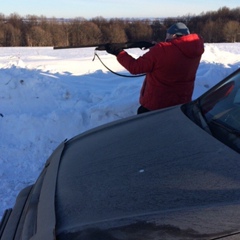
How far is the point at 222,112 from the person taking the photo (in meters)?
2.69

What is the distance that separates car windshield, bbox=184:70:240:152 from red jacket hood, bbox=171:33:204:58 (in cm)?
85

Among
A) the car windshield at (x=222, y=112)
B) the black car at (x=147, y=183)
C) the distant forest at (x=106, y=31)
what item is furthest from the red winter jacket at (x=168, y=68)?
the distant forest at (x=106, y=31)

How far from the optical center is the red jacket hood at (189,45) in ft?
12.9

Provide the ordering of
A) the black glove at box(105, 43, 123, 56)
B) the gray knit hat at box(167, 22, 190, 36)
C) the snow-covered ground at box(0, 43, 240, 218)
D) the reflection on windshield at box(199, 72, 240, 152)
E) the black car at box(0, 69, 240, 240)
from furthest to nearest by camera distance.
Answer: the snow-covered ground at box(0, 43, 240, 218)
the black glove at box(105, 43, 123, 56)
the gray knit hat at box(167, 22, 190, 36)
the reflection on windshield at box(199, 72, 240, 152)
the black car at box(0, 69, 240, 240)

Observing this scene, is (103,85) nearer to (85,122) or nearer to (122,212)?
(85,122)

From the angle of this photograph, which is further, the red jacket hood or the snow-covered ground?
the snow-covered ground

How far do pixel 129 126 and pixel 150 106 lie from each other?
1372 mm

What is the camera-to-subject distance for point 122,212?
70.8 inches

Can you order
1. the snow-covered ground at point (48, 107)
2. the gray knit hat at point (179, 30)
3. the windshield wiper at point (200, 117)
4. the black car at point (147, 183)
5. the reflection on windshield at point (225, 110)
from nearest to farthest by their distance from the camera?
the black car at point (147, 183), the reflection on windshield at point (225, 110), the windshield wiper at point (200, 117), the gray knit hat at point (179, 30), the snow-covered ground at point (48, 107)

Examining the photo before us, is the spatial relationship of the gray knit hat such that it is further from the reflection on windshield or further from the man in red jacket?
the reflection on windshield

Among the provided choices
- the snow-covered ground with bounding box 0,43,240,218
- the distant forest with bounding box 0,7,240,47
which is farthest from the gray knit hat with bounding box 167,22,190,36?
the distant forest with bounding box 0,7,240,47

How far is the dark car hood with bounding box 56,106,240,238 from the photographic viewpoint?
5.53 ft

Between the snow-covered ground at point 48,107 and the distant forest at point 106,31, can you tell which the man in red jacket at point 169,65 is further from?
the distant forest at point 106,31

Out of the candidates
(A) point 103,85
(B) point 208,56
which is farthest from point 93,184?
(B) point 208,56
